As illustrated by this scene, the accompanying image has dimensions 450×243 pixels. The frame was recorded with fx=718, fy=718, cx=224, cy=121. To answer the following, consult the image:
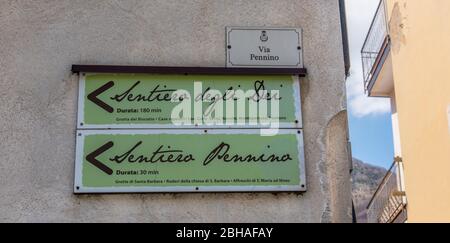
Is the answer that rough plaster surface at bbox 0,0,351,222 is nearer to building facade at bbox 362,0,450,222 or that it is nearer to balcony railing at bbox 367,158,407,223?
building facade at bbox 362,0,450,222

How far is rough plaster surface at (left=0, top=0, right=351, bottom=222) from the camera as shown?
159 inches

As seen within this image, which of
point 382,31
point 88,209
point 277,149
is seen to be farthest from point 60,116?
point 382,31

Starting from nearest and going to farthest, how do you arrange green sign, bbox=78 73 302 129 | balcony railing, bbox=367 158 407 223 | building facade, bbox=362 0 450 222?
green sign, bbox=78 73 302 129 → building facade, bbox=362 0 450 222 → balcony railing, bbox=367 158 407 223

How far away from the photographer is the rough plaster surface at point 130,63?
4.04 meters

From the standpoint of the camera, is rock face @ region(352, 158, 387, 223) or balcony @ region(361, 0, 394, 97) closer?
rock face @ region(352, 158, 387, 223)

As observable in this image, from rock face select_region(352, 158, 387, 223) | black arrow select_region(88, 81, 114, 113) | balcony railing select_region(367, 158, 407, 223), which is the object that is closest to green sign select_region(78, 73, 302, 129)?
black arrow select_region(88, 81, 114, 113)

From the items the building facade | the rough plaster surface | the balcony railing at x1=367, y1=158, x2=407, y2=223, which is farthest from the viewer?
the balcony railing at x1=367, y1=158, x2=407, y2=223

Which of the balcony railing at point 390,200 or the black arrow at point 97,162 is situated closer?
the black arrow at point 97,162

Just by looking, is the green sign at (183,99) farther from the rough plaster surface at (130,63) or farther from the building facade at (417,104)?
the building facade at (417,104)

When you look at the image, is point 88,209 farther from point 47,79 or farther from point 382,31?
point 382,31

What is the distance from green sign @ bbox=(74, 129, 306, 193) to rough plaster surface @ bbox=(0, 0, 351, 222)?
0.19 ft

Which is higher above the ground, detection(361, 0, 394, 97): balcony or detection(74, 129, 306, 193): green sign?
detection(361, 0, 394, 97): balcony

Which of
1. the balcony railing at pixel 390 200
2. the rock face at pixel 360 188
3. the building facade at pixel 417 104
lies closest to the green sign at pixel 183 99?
the rock face at pixel 360 188

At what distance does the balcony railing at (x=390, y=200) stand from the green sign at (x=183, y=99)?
8.44 meters
